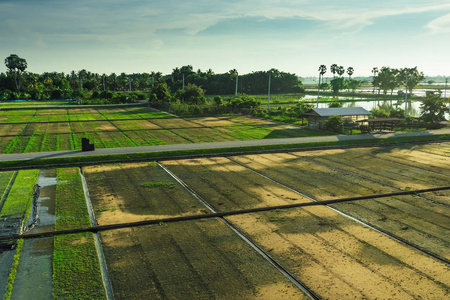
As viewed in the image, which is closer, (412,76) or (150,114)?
(150,114)

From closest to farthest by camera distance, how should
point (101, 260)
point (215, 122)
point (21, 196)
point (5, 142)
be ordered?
point (101, 260) → point (21, 196) → point (5, 142) → point (215, 122)

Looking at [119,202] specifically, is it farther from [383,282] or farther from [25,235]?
[383,282]

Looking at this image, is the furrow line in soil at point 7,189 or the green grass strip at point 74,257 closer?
the green grass strip at point 74,257

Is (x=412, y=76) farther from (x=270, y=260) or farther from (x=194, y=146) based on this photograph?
(x=270, y=260)

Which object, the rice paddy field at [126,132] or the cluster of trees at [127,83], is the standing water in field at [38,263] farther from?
the cluster of trees at [127,83]

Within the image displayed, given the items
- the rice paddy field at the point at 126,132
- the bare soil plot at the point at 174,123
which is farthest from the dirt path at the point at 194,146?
the bare soil plot at the point at 174,123

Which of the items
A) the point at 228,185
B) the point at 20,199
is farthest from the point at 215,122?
the point at 20,199
